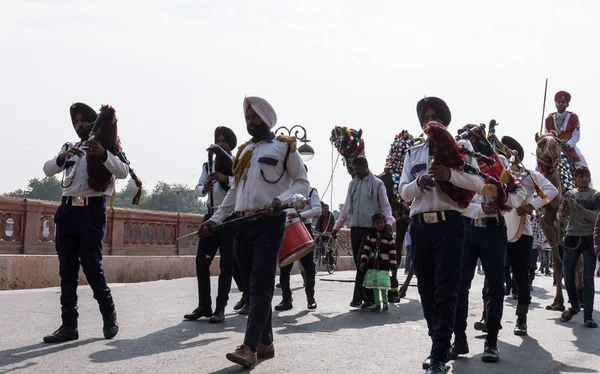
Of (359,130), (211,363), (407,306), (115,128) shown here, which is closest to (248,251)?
(211,363)

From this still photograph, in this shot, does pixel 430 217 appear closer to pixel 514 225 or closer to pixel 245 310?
pixel 514 225

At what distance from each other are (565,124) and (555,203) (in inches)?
97.7

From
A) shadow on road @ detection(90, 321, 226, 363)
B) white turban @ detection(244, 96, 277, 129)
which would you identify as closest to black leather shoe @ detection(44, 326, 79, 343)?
shadow on road @ detection(90, 321, 226, 363)

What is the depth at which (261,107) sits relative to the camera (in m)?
6.01

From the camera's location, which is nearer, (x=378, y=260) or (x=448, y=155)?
(x=448, y=155)

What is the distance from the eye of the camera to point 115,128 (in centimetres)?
655

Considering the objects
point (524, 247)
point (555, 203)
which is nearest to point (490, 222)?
point (524, 247)

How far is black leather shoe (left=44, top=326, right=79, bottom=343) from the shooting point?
6.26m

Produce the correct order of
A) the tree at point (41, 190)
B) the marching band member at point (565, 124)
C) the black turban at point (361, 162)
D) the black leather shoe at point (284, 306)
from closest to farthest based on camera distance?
the black leather shoe at point (284, 306) → the black turban at point (361, 162) → the marching band member at point (565, 124) → the tree at point (41, 190)

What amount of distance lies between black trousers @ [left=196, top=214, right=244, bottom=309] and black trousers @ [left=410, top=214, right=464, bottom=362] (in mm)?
3200

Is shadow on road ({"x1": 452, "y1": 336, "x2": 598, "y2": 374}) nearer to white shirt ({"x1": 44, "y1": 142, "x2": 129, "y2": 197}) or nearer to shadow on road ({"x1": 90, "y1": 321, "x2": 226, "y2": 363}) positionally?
shadow on road ({"x1": 90, "y1": 321, "x2": 226, "y2": 363})

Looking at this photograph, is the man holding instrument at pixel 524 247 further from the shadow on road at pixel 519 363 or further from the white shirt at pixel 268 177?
the white shirt at pixel 268 177

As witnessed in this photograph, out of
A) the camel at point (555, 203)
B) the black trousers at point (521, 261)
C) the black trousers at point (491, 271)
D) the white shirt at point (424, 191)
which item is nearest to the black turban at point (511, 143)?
the camel at point (555, 203)

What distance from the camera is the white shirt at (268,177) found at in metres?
5.84
